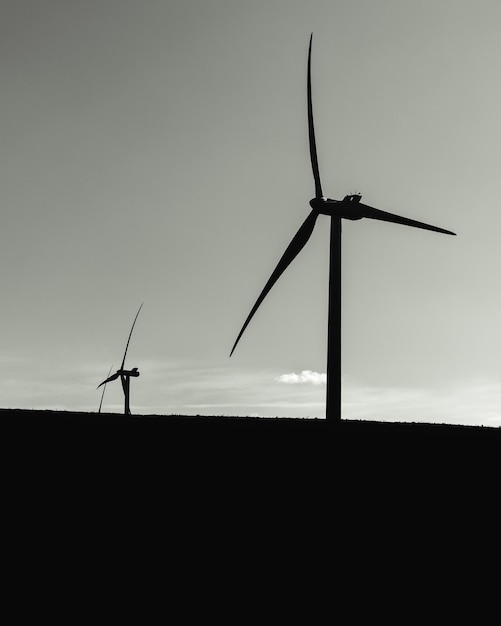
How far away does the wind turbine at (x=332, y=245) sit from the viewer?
26.0 metres

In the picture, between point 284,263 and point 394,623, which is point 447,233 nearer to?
point 284,263

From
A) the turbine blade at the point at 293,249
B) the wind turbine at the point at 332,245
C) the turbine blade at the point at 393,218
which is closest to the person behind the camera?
the wind turbine at the point at 332,245

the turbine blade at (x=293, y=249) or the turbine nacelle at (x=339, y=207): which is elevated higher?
the turbine nacelle at (x=339, y=207)

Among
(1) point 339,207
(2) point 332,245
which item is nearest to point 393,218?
(1) point 339,207

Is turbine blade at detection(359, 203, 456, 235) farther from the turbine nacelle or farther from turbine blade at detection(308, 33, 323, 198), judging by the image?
turbine blade at detection(308, 33, 323, 198)

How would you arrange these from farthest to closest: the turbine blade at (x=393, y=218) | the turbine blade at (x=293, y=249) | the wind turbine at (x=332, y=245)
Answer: the turbine blade at (x=393, y=218), the turbine blade at (x=293, y=249), the wind turbine at (x=332, y=245)

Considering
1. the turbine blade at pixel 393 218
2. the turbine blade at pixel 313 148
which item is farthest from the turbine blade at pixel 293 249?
the turbine blade at pixel 393 218

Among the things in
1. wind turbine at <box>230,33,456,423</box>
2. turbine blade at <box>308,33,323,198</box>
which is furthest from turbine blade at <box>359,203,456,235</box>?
turbine blade at <box>308,33,323,198</box>

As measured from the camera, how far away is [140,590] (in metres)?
15.6

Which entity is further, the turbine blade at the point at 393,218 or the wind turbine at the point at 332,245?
the turbine blade at the point at 393,218

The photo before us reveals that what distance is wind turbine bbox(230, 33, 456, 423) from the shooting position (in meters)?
26.0

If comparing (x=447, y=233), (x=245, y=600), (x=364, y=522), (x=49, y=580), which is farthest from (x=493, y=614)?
(x=447, y=233)

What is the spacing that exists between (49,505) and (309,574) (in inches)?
302

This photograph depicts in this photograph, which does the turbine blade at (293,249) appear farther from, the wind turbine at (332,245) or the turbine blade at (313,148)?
the turbine blade at (313,148)
